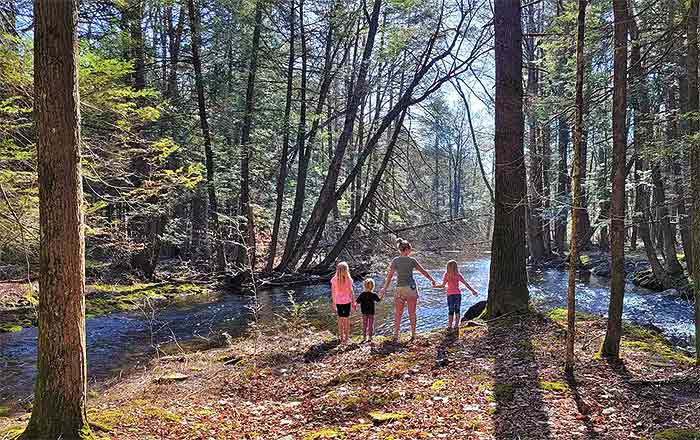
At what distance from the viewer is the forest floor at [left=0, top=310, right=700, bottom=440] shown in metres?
4.89

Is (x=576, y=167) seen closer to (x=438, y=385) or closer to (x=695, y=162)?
(x=695, y=162)

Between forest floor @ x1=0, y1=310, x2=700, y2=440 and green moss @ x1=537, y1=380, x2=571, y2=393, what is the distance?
1 centimetres

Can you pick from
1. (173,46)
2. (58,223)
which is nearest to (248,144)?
(173,46)

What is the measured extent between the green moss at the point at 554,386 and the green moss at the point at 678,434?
46.4 inches

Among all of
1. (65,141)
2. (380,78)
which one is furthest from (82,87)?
(380,78)

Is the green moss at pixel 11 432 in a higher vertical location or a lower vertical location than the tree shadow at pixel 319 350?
higher

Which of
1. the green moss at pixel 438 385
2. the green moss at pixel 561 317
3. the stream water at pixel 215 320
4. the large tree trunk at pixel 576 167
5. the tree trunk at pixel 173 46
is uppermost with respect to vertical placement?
the tree trunk at pixel 173 46

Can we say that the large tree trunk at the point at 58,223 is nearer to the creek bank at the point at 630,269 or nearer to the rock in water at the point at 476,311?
the rock in water at the point at 476,311

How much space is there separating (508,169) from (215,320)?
9.13 metres

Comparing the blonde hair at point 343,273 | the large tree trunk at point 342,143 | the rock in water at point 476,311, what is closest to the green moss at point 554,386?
the blonde hair at point 343,273

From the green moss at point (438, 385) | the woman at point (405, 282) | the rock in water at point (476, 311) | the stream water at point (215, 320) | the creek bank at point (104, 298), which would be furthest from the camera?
the creek bank at point (104, 298)

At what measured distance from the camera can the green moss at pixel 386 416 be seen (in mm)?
5329

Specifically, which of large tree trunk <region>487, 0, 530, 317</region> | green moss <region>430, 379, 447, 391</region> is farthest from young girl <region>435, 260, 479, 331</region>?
green moss <region>430, 379, 447, 391</region>

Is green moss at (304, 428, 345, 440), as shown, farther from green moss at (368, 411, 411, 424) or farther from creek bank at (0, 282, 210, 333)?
creek bank at (0, 282, 210, 333)
